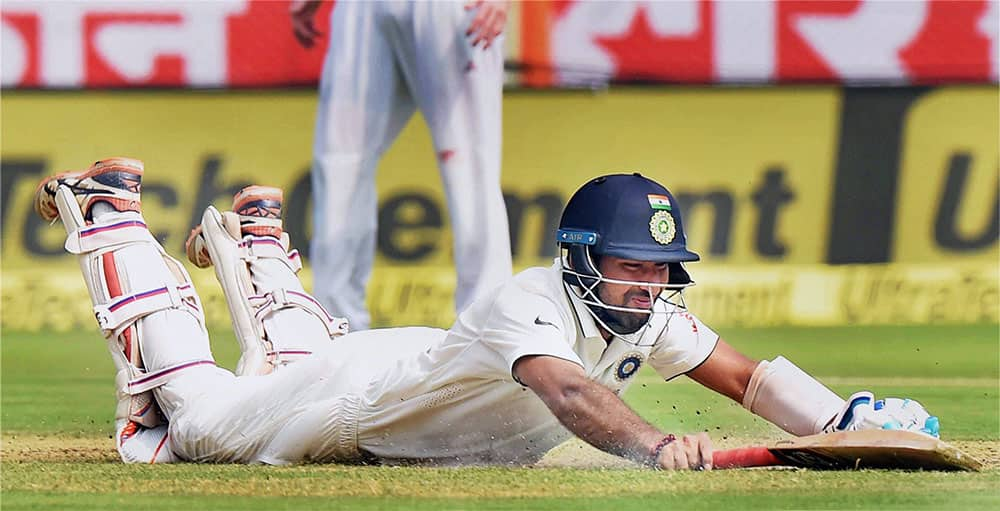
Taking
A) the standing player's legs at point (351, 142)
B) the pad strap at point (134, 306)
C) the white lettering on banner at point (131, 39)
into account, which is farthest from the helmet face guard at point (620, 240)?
the white lettering on banner at point (131, 39)

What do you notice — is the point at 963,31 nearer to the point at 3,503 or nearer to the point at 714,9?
the point at 714,9

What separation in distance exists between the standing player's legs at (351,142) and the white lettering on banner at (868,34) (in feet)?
10.1

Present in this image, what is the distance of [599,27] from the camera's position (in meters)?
11.0

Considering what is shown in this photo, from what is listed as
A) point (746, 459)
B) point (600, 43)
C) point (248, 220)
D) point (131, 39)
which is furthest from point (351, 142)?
point (746, 459)

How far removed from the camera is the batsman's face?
4129 millimetres

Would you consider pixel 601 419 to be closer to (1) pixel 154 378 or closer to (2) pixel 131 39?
(1) pixel 154 378

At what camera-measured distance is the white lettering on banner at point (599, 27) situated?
36.0 ft

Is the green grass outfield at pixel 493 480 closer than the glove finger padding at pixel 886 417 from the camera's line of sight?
Yes

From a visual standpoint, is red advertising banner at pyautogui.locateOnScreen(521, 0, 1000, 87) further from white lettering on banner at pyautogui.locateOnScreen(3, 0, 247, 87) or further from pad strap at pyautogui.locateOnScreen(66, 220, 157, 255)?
pad strap at pyautogui.locateOnScreen(66, 220, 157, 255)

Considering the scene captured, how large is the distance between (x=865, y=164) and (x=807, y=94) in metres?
0.63

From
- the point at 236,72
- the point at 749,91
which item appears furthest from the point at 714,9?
the point at 236,72

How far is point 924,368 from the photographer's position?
28.3ft

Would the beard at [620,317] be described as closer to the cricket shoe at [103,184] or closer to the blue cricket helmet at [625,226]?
the blue cricket helmet at [625,226]

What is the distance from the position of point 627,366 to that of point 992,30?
758 centimetres
